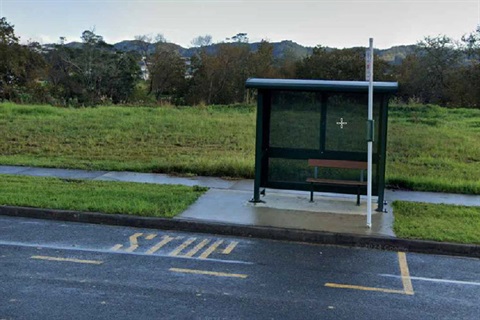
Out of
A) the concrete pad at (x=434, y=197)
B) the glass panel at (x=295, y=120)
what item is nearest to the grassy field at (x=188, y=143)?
the concrete pad at (x=434, y=197)

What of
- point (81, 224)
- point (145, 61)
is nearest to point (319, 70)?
point (145, 61)

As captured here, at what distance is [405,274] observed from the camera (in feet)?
22.2

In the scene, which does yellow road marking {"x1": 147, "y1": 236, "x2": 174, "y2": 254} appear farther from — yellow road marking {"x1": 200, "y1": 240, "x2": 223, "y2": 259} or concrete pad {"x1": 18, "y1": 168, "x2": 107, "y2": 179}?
concrete pad {"x1": 18, "y1": 168, "x2": 107, "y2": 179}

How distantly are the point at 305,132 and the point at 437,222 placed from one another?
290 cm

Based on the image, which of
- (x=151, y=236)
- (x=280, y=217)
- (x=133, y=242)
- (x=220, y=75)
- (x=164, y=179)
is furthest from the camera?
(x=220, y=75)

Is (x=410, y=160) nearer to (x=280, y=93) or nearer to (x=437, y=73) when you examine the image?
(x=280, y=93)

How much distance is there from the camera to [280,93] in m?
10.5

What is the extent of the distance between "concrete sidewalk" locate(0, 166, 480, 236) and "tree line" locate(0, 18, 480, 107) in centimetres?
2480

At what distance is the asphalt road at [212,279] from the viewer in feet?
18.0

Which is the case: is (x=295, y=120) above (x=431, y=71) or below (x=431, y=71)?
Answer: below

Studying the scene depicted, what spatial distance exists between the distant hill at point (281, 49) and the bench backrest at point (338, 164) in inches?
1486

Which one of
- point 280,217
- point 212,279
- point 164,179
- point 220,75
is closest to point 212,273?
point 212,279

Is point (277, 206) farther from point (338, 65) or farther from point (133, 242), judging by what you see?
point (338, 65)

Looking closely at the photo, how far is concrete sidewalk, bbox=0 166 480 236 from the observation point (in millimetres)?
8680
